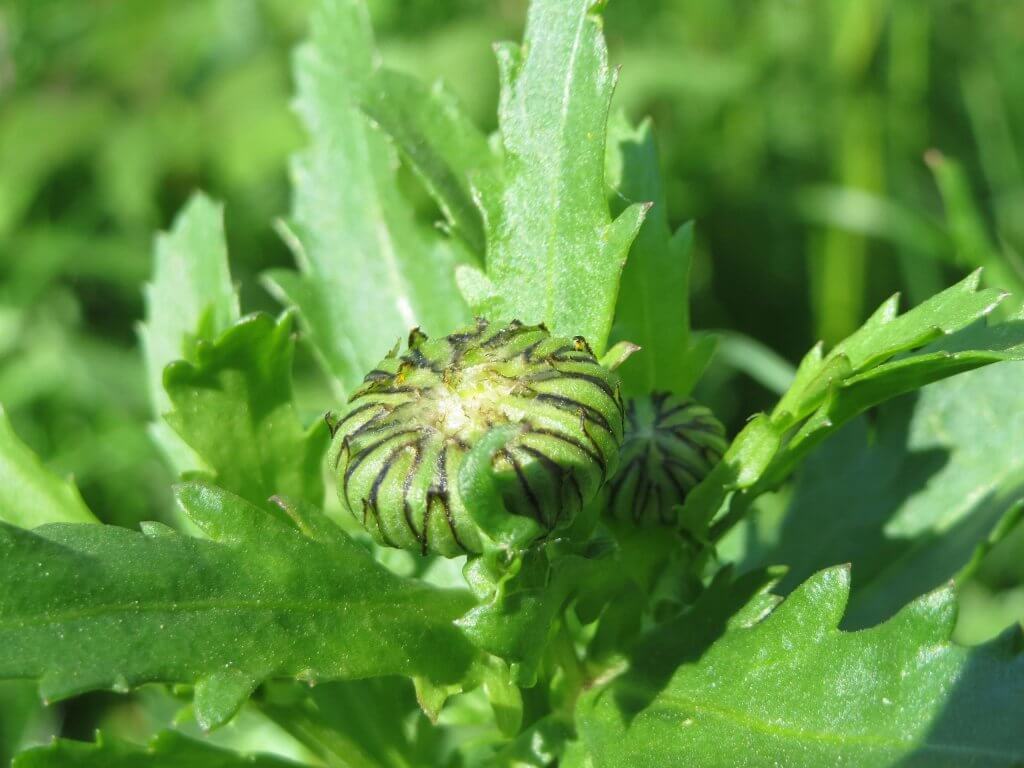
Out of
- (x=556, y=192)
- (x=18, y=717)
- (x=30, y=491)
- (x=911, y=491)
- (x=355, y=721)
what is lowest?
(x=18, y=717)

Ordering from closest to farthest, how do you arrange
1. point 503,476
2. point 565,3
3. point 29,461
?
point 503,476 → point 565,3 → point 29,461

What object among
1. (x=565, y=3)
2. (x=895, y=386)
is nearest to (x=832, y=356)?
(x=895, y=386)

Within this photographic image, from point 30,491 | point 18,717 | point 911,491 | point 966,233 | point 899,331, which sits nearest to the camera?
point 899,331

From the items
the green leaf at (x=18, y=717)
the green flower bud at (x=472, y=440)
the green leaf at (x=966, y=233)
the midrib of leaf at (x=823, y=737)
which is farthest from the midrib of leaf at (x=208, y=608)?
the green leaf at (x=18, y=717)

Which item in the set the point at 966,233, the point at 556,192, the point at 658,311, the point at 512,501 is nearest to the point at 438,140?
the point at 556,192

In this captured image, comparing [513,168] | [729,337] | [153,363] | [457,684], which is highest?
[513,168]

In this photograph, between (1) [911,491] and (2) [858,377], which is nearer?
(2) [858,377]

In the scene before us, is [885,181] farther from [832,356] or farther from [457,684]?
[457,684]

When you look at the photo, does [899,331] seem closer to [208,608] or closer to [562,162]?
[562,162]
